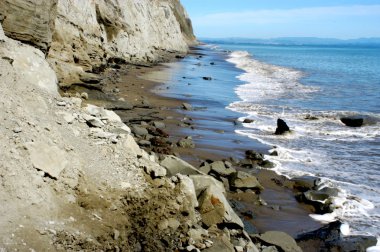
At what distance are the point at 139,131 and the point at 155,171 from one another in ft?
20.1

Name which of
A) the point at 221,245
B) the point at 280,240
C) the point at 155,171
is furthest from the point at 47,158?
the point at 280,240

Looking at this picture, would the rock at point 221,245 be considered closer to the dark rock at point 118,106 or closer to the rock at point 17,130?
the rock at point 17,130

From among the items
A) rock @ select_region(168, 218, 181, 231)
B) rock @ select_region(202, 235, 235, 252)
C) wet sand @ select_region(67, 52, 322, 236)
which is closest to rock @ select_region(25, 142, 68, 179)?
rock @ select_region(168, 218, 181, 231)

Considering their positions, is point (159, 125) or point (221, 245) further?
point (159, 125)

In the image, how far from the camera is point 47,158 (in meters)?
6.75

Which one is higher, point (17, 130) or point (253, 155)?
point (17, 130)

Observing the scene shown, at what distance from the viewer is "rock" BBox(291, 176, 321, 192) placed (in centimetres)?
1115

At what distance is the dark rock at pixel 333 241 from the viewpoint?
314 inches

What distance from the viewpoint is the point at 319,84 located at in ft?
121

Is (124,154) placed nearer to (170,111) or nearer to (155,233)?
(155,233)

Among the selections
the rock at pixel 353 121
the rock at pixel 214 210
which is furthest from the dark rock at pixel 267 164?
the rock at pixel 353 121

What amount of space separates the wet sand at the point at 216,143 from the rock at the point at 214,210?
45.2 inches

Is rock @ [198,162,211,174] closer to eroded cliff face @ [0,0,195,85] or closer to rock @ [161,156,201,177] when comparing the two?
rock @ [161,156,201,177]

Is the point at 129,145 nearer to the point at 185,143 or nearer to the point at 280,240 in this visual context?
the point at 280,240
